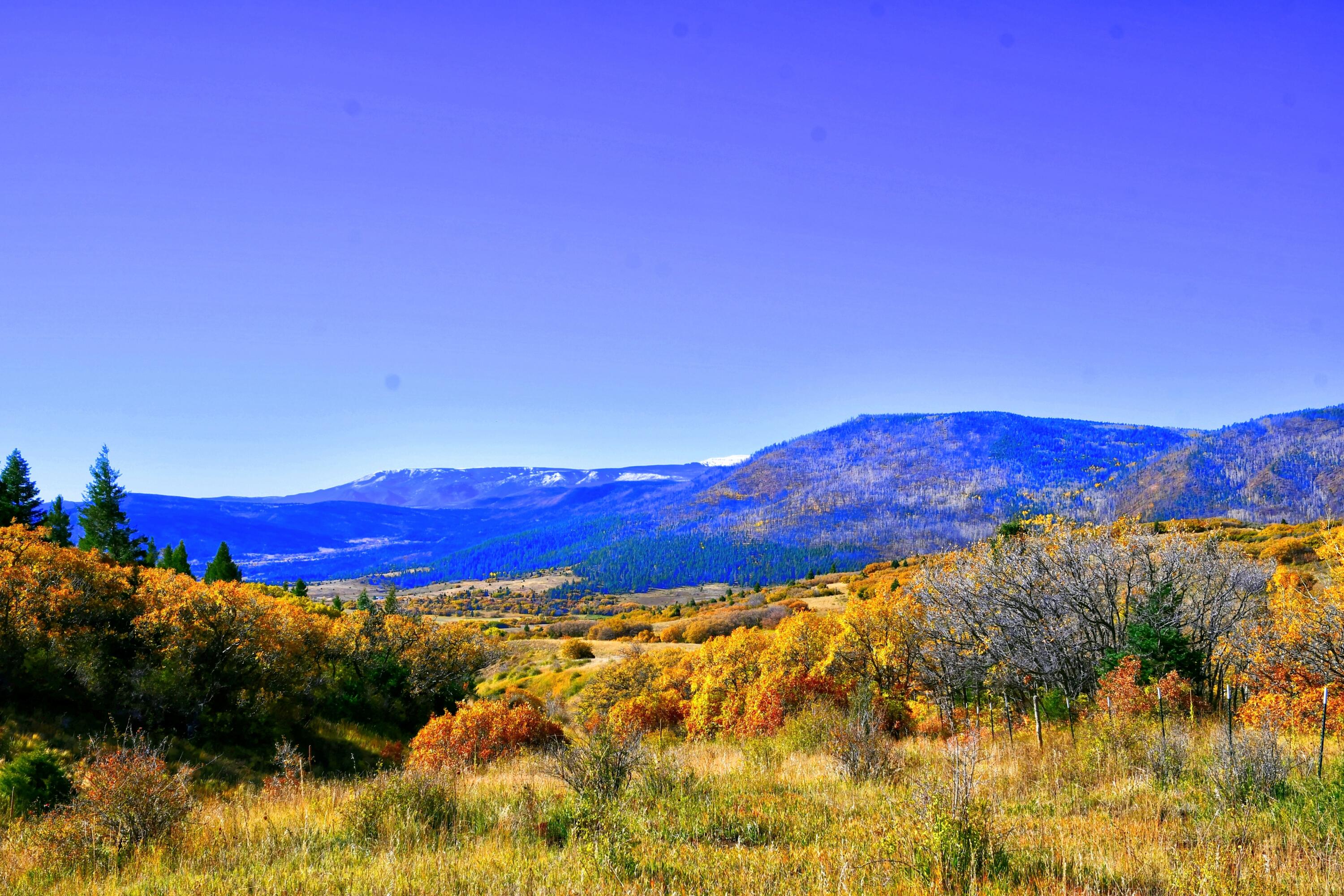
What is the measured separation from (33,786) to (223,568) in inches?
2060

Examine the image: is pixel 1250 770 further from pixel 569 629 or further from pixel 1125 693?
pixel 569 629

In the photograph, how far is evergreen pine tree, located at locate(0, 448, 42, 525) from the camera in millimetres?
43625

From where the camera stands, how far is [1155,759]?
9.98 meters

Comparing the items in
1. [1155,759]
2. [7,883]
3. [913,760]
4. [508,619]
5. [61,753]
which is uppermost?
[7,883]

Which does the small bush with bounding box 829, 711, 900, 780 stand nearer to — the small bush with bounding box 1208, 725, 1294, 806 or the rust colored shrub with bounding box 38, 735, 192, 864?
the small bush with bounding box 1208, 725, 1294, 806

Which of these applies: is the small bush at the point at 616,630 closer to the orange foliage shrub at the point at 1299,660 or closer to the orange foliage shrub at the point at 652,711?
the orange foliage shrub at the point at 652,711

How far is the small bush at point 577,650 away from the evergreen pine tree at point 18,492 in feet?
133

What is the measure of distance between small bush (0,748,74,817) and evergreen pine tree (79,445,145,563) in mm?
48020

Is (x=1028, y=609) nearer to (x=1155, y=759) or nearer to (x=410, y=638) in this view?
(x=1155, y=759)

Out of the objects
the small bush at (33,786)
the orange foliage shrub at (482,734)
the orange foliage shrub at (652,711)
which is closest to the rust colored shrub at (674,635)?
the orange foliage shrub at (652,711)

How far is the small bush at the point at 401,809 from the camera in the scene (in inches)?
298

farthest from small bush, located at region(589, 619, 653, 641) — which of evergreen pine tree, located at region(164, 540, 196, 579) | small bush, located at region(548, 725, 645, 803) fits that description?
small bush, located at region(548, 725, 645, 803)

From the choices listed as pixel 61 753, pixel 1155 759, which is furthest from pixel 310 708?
pixel 1155 759

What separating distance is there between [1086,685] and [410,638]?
3297 cm
